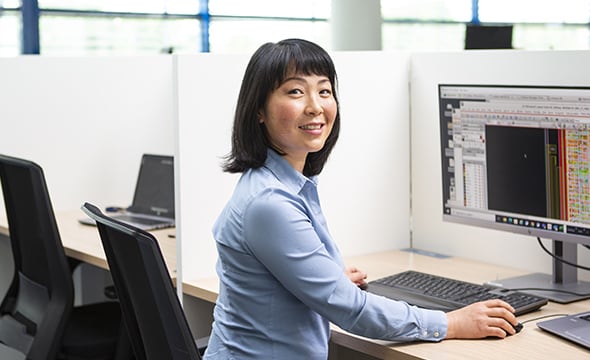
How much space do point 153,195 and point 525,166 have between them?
61.0 inches

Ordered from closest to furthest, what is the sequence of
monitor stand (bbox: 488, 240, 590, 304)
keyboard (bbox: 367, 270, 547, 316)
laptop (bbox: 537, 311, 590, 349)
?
laptop (bbox: 537, 311, 590, 349)
keyboard (bbox: 367, 270, 547, 316)
monitor stand (bbox: 488, 240, 590, 304)

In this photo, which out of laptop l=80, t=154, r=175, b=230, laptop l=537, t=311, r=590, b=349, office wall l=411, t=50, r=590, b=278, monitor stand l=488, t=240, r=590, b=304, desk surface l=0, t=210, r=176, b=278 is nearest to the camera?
laptop l=537, t=311, r=590, b=349

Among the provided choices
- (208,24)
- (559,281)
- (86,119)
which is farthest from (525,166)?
(208,24)

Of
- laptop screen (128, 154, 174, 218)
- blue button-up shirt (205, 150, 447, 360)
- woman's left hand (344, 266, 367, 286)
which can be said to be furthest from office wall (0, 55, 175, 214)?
blue button-up shirt (205, 150, 447, 360)

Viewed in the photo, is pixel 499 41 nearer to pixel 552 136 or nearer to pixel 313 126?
pixel 552 136

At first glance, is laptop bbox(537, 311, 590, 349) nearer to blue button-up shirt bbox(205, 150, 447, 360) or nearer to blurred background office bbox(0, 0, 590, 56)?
blue button-up shirt bbox(205, 150, 447, 360)

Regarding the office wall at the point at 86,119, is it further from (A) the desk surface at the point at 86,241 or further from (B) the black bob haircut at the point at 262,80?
(B) the black bob haircut at the point at 262,80

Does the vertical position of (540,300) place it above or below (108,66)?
below

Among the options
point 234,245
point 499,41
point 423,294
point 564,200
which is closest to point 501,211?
point 564,200

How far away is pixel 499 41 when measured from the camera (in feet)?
10.7

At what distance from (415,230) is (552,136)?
707mm

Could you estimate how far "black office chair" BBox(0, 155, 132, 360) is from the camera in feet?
8.57

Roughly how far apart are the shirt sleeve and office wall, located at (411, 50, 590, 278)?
736 mm

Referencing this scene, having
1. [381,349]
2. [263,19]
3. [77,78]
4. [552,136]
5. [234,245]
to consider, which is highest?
[263,19]
